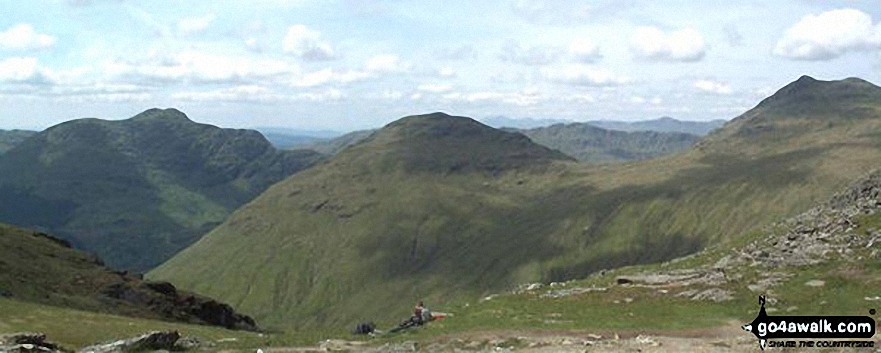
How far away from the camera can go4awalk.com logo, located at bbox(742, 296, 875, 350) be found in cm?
3797

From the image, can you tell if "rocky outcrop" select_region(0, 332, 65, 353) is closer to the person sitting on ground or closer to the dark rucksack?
the dark rucksack

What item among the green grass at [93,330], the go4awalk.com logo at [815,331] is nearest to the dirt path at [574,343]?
the go4awalk.com logo at [815,331]

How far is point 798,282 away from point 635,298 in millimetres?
11852

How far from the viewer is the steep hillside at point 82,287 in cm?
8056

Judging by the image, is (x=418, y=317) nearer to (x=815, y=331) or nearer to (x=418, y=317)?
(x=418, y=317)

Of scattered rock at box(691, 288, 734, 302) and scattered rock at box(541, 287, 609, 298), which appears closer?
scattered rock at box(691, 288, 734, 302)

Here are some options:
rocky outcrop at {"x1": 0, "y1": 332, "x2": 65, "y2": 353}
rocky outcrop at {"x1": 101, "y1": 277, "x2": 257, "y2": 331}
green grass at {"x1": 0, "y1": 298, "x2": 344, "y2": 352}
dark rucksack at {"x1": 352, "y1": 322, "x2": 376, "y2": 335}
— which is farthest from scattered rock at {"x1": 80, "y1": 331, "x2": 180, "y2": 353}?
rocky outcrop at {"x1": 101, "y1": 277, "x2": 257, "y2": 331}

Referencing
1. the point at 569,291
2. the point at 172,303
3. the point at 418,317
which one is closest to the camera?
the point at 418,317

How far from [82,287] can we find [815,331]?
8608 centimetres

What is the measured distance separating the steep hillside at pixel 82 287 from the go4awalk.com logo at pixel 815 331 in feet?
217

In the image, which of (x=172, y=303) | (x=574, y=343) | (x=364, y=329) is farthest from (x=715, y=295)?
(x=172, y=303)

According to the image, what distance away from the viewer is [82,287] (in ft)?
311

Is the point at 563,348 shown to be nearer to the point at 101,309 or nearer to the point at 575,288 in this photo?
the point at 575,288

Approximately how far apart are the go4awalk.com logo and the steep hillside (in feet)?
217
